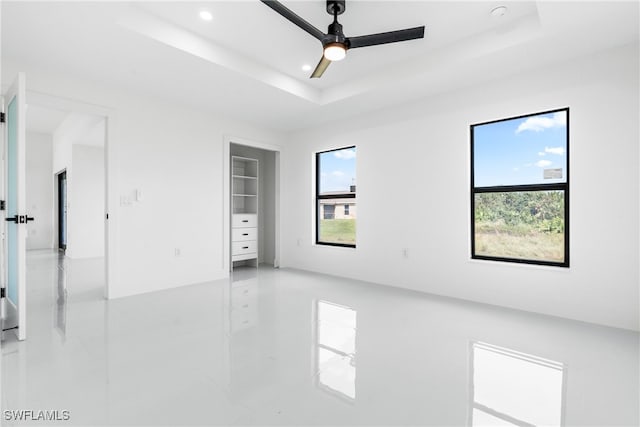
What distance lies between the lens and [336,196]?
17.1 ft

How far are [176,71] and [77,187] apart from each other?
17.5 feet

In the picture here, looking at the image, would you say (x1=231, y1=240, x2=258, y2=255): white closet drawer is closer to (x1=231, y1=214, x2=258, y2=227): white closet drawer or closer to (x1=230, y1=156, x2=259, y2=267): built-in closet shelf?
(x1=230, y1=156, x2=259, y2=267): built-in closet shelf

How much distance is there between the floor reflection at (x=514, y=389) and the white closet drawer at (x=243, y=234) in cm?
405

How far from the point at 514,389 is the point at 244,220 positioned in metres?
4.59

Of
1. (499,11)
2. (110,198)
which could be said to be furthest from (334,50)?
(110,198)

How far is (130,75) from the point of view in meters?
3.42

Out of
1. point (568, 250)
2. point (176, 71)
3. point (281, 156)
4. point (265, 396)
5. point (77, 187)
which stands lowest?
point (265, 396)

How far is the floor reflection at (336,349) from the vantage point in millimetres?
1893

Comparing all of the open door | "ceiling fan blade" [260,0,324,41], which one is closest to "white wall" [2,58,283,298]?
the open door

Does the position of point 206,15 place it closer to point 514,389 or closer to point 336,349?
point 336,349

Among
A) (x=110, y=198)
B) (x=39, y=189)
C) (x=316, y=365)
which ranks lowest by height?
(x=316, y=365)

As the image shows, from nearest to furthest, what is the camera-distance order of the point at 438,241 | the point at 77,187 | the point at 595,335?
the point at 595,335 < the point at 438,241 < the point at 77,187

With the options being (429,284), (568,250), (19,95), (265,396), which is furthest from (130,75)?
(568,250)

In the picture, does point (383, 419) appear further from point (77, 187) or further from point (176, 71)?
point (77, 187)
